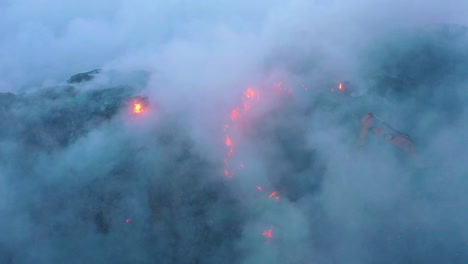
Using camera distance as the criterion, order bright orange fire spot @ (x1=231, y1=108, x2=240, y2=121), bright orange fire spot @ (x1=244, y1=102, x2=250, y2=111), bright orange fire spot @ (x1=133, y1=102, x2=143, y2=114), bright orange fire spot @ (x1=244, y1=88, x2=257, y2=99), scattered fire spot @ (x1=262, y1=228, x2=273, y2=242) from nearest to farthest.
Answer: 1. scattered fire spot @ (x1=262, y1=228, x2=273, y2=242)
2. bright orange fire spot @ (x1=133, y1=102, x2=143, y2=114)
3. bright orange fire spot @ (x1=231, y1=108, x2=240, y2=121)
4. bright orange fire spot @ (x1=244, y1=102, x2=250, y2=111)
5. bright orange fire spot @ (x1=244, y1=88, x2=257, y2=99)

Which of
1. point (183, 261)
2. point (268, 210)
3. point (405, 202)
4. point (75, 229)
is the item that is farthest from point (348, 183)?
point (75, 229)

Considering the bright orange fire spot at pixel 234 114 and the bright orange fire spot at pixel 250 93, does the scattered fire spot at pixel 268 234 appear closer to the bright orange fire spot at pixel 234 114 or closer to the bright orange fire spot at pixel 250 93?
the bright orange fire spot at pixel 234 114

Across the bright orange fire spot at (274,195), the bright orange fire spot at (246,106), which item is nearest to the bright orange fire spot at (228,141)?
the bright orange fire spot at (246,106)

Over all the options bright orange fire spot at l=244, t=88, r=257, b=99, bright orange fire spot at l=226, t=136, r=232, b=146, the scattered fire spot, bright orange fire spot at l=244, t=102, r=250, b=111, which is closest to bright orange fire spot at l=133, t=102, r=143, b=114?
bright orange fire spot at l=226, t=136, r=232, b=146

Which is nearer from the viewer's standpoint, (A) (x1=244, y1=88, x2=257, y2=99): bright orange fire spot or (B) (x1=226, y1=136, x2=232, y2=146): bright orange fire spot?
(B) (x1=226, y1=136, x2=232, y2=146): bright orange fire spot

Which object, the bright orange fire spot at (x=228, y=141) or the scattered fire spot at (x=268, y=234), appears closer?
the scattered fire spot at (x=268, y=234)

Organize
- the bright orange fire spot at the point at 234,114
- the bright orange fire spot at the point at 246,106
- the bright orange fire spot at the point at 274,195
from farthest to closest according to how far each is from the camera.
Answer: the bright orange fire spot at the point at 246,106 < the bright orange fire spot at the point at 234,114 < the bright orange fire spot at the point at 274,195

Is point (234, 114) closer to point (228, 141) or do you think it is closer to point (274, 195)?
point (228, 141)

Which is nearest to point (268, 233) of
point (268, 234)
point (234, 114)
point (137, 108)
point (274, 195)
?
point (268, 234)

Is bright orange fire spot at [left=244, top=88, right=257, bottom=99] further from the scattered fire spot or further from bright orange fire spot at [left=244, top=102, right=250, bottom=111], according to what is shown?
the scattered fire spot

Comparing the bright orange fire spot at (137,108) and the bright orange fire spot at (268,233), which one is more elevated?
the bright orange fire spot at (137,108)

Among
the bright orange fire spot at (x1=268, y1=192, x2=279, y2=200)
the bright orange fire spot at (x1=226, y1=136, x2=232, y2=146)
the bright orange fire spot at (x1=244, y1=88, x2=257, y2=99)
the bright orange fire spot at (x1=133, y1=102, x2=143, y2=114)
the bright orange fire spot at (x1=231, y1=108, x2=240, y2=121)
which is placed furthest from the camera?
the bright orange fire spot at (x1=244, y1=88, x2=257, y2=99)

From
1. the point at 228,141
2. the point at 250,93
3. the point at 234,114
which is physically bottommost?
the point at 228,141
